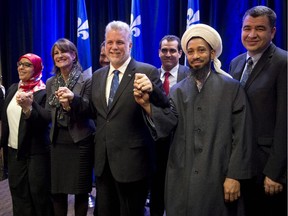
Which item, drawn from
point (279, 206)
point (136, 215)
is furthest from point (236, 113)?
point (136, 215)

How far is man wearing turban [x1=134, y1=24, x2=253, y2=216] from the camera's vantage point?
1748mm

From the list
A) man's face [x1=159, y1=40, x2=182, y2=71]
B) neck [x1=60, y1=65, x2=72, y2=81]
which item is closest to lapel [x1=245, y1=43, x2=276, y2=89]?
man's face [x1=159, y1=40, x2=182, y2=71]

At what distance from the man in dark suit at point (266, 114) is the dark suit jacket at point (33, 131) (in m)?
1.49

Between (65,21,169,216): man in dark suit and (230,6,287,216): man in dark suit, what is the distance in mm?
578

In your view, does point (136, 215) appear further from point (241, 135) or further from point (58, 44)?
point (58, 44)

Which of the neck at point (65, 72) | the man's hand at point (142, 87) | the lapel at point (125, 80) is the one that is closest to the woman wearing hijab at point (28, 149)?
the neck at point (65, 72)

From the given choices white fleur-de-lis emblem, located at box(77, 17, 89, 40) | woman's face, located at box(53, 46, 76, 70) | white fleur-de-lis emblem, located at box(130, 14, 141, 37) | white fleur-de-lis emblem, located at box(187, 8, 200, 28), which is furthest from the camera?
white fleur-de-lis emblem, located at box(77, 17, 89, 40)

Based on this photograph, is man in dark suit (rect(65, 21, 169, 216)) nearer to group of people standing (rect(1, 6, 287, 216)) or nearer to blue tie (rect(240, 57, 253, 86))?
group of people standing (rect(1, 6, 287, 216))

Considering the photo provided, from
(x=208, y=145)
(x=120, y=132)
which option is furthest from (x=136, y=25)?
(x=208, y=145)

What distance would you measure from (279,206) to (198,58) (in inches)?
37.9

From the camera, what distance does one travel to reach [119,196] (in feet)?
7.16

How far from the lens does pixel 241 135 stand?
1.73m

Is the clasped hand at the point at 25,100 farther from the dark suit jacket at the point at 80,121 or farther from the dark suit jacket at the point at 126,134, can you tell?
the dark suit jacket at the point at 126,134

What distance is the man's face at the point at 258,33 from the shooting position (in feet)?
6.27
